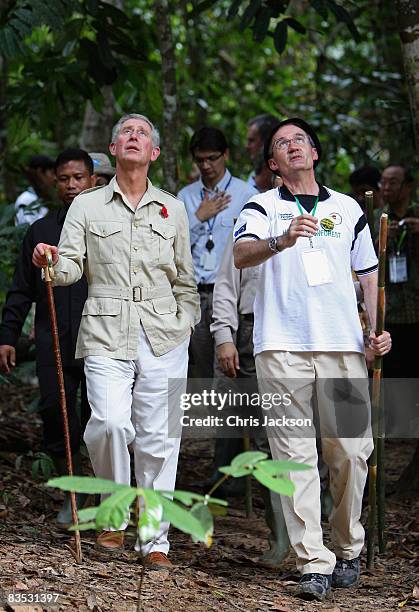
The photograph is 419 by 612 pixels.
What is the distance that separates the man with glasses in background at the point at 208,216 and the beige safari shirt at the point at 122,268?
1.52 meters

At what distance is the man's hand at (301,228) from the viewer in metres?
4.56

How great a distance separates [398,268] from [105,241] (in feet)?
9.94

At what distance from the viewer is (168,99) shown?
7992 mm

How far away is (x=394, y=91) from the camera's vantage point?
33.4ft

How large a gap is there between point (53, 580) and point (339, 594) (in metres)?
1.44

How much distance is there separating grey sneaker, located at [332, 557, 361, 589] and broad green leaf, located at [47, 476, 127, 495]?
2659 mm

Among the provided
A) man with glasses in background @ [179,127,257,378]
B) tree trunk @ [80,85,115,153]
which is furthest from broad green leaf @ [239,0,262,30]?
tree trunk @ [80,85,115,153]

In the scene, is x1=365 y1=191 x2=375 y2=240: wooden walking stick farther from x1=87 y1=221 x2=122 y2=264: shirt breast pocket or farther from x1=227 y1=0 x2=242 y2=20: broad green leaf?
x1=227 y1=0 x2=242 y2=20: broad green leaf

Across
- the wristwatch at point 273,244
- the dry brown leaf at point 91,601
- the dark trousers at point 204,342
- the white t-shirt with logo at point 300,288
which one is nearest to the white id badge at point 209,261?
the dark trousers at point 204,342

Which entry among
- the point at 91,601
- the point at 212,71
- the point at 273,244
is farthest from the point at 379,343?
the point at 212,71

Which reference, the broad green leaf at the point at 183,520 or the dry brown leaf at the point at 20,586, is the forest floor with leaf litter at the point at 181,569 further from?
the broad green leaf at the point at 183,520

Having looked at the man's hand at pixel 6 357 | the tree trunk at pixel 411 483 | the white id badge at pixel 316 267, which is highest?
the white id badge at pixel 316 267

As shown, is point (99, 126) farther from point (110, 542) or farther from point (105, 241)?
point (110, 542)

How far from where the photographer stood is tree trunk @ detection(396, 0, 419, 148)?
6633 mm
